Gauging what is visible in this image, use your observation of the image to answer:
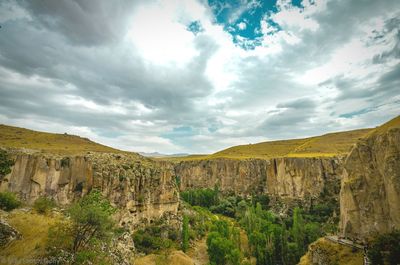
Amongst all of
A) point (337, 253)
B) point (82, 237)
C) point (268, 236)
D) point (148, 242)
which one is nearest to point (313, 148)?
point (268, 236)

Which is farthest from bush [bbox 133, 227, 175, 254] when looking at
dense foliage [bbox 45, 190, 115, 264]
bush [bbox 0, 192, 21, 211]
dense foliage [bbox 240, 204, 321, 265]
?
dense foliage [bbox 45, 190, 115, 264]

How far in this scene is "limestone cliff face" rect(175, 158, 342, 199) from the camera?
3209 inches

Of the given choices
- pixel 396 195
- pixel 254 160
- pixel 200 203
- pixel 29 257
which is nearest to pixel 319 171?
pixel 254 160

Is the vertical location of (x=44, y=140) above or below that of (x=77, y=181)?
above

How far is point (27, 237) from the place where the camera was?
1889cm

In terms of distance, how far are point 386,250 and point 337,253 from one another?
927 cm

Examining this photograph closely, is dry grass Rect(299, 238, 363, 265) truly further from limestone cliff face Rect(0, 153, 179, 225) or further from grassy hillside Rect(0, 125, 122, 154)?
grassy hillside Rect(0, 125, 122, 154)

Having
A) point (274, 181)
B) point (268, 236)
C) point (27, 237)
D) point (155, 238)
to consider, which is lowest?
point (268, 236)

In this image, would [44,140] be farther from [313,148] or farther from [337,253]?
[313,148]

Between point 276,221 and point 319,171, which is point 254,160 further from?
point 276,221

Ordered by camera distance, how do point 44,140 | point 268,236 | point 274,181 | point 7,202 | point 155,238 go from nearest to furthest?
point 7,202 < point 155,238 < point 268,236 < point 44,140 < point 274,181

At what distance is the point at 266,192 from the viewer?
97.2 meters

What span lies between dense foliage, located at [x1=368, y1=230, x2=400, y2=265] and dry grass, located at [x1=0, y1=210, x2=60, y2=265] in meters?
26.9

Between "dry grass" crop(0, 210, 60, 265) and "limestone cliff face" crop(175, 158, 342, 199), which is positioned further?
"limestone cliff face" crop(175, 158, 342, 199)
